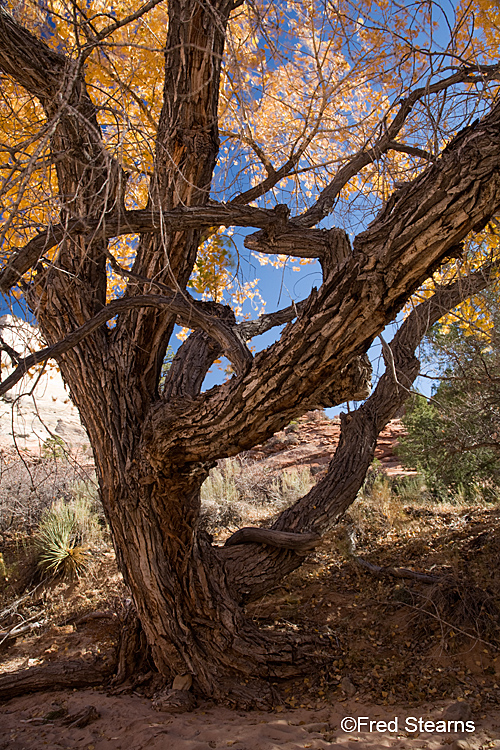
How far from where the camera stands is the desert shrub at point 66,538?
5891 millimetres

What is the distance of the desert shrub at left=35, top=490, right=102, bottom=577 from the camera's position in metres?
5.89

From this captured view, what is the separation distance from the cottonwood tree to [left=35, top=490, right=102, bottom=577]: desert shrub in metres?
3.02

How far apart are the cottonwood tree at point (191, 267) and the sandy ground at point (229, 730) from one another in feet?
1.13

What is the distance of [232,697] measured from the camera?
121 inches

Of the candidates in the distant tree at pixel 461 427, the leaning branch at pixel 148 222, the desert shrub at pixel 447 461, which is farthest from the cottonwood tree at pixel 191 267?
the desert shrub at pixel 447 461

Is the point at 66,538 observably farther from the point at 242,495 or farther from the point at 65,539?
the point at 242,495

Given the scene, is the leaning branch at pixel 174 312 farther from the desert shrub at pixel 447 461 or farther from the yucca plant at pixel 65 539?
the yucca plant at pixel 65 539

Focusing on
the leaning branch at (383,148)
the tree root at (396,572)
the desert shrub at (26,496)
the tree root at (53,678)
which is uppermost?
the leaning branch at (383,148)

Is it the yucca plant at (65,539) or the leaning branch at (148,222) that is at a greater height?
the leaning branch at (148,222)

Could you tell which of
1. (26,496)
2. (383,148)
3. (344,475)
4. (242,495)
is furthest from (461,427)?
(26,496)

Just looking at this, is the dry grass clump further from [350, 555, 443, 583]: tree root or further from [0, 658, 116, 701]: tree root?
[0, 658, 116, 701]: tree root

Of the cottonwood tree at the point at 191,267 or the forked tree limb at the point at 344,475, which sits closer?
the cottonwood tree at the point at 191,267

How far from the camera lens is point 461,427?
4988mm

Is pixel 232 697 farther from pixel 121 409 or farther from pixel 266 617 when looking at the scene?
pixel 121 409
